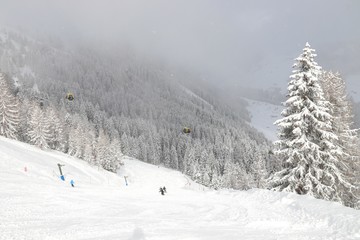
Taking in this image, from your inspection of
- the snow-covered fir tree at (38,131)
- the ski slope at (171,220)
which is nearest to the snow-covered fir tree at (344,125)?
the ski slope at (171,220)

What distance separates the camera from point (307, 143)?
2270 centimetres

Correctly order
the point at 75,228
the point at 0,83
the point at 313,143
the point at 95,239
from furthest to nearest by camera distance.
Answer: the point at 0,83 → the point at 313,143 → the point at 75,228 → the point at 95,239

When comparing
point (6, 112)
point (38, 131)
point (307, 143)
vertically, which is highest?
point (6, 112)

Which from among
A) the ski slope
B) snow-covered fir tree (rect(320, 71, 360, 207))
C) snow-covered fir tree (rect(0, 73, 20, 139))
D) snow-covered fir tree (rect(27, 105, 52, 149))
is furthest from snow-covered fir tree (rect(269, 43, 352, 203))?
snow-covered fir tree (rect(27, 105, 52, 149))

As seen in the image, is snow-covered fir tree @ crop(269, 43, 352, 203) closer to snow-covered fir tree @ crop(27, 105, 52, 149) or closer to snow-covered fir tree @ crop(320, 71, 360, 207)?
snow-covered fir tree @ crop(320, 71, 360, 207)

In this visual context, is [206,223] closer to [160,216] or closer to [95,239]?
[160,216]

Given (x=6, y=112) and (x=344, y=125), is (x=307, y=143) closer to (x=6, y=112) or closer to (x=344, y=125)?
(x=344, y=125)

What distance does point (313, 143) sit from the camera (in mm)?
22891

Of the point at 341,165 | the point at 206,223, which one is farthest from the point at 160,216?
the point at 341,165

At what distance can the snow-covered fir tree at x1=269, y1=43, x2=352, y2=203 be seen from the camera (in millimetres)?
22734

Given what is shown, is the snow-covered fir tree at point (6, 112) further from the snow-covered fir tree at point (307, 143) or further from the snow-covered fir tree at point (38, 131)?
the snow-covered fir tree at point (307, 143)

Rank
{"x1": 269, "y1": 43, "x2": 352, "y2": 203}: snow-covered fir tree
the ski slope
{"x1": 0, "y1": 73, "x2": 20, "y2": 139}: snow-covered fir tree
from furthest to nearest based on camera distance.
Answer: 1. {"x1": 0, "y1": 73, "x2": 20, "y2": 139}: snow-covered fir tree
2. {"x1": 269, "y1": 43, "x2": 352, "y2": 203}: snow-covered fir tree
3. the ski slope

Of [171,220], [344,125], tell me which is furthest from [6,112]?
[171,220]

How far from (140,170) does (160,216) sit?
93.1 meters
